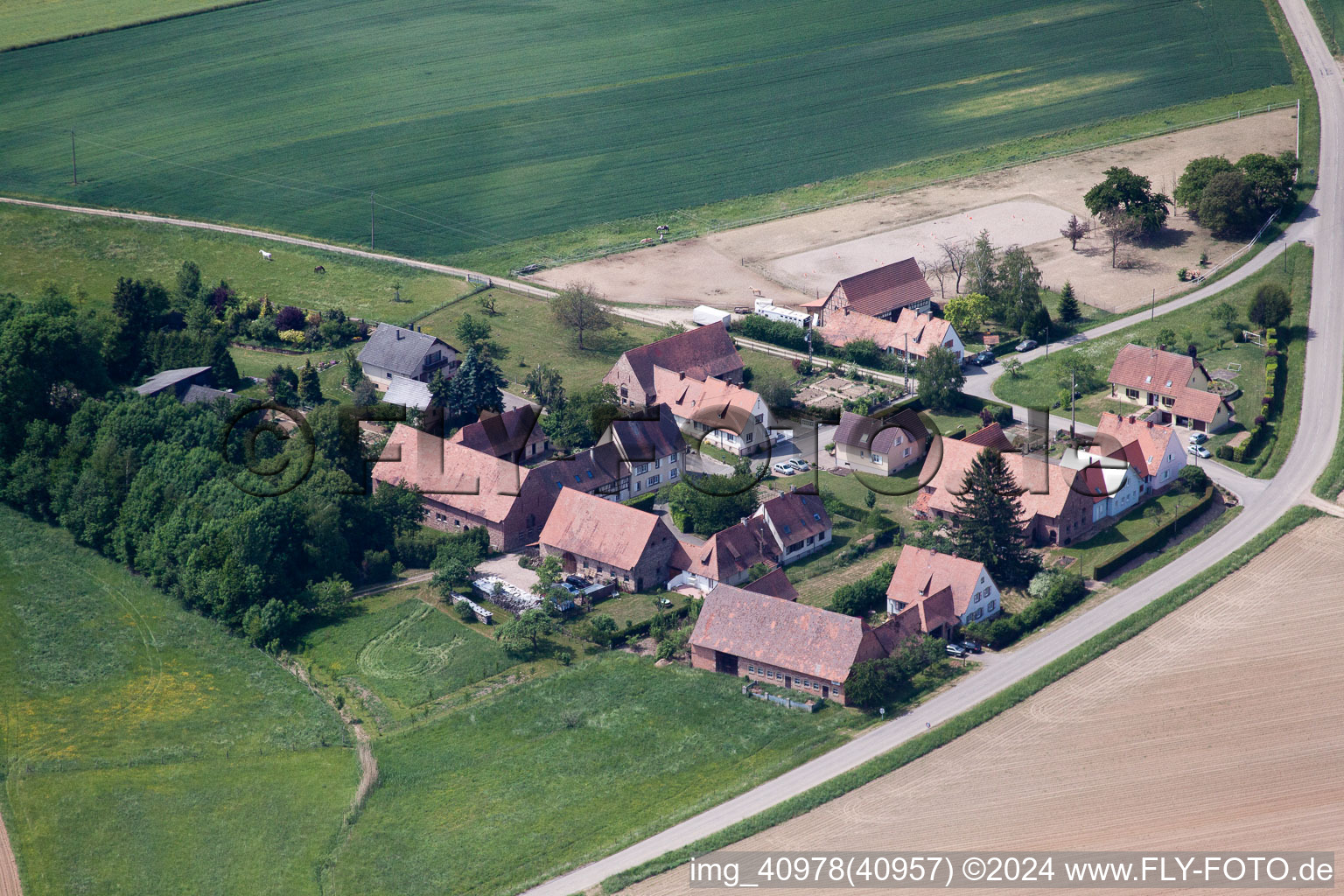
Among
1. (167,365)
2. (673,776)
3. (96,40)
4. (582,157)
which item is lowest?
(673,776)

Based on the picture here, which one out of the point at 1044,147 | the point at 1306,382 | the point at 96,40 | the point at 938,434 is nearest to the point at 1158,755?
the point at 938,434

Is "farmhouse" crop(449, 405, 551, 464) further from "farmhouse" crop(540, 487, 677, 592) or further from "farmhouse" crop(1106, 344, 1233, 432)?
"farmhouse" crop(1106, 344, 1233, 432)

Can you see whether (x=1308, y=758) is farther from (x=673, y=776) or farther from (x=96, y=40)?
(x=96, y=40)

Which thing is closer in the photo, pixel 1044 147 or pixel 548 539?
pixel 548 539

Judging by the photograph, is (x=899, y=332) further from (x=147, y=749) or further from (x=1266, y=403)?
(x=147, y=749)

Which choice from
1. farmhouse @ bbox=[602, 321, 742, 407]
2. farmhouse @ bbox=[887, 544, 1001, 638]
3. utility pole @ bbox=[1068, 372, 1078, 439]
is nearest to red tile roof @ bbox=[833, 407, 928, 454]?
utility pole @ bbox=[1068, 372, 1078, 439]

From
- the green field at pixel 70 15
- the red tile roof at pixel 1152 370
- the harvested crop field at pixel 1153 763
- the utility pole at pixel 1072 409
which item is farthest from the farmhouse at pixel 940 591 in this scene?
the green field at pixel 70 15
